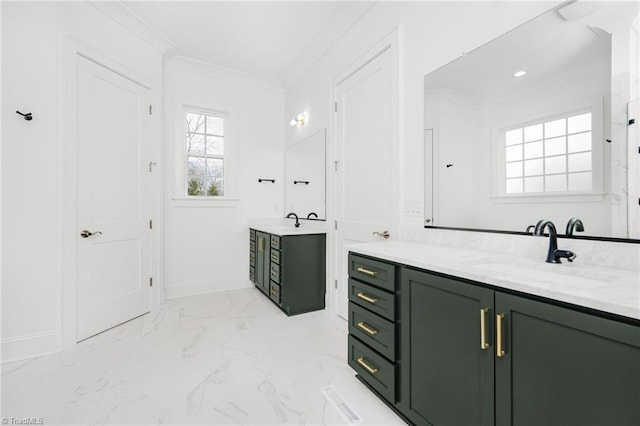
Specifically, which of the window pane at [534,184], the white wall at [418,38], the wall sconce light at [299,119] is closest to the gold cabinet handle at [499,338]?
the window pane at [534,184]

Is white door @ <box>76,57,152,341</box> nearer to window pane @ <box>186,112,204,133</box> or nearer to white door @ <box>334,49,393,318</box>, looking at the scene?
window pane @ <box>186,112,204,133</box>

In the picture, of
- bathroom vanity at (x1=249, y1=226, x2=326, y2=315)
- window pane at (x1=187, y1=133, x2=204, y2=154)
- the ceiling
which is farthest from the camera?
window pane at (x1=187, y1=133, x2=204, y2=154)

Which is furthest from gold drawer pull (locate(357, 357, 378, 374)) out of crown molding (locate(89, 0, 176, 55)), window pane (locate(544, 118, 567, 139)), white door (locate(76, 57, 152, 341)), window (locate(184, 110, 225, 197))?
crown molding (locate(89, 0, 176, 55))

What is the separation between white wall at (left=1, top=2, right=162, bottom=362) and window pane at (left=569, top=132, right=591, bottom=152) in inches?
135

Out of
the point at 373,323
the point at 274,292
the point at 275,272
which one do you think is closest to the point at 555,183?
the point at 373,323

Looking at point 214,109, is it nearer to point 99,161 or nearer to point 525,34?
point 99,161

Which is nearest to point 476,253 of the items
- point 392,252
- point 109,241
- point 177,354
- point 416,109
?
point 392,252

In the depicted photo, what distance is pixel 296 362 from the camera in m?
2.12

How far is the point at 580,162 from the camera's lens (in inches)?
50.0

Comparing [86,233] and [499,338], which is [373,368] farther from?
[86,233]

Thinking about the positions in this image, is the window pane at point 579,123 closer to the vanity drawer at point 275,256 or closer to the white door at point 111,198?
the vanity drawer at point 275,256

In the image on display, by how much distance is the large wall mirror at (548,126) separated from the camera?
1164 millimetres

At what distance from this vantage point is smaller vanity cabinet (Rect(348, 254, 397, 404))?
1.54 metres

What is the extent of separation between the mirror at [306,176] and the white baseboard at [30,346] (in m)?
2.60
